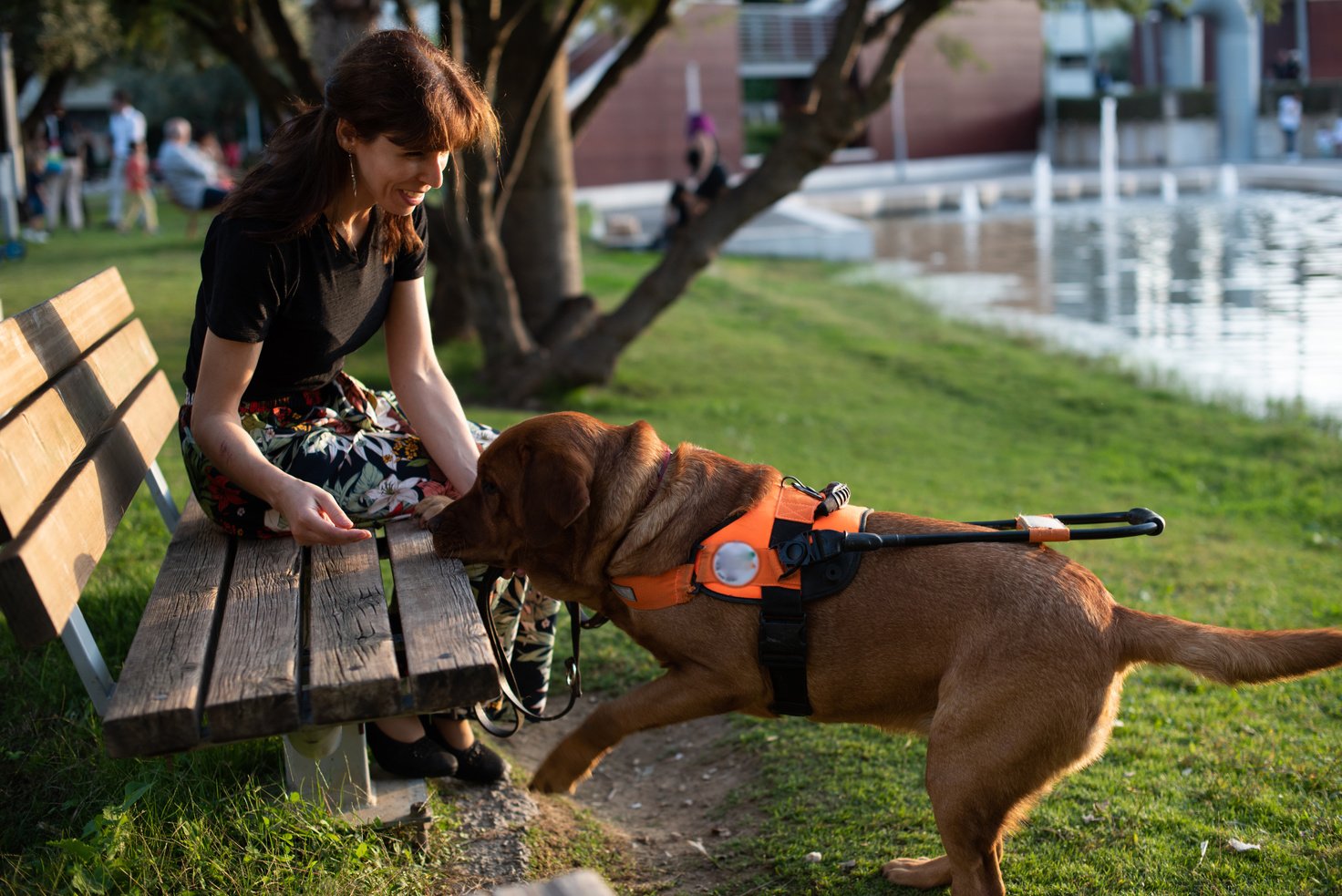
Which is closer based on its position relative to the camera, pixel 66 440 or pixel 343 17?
pixel 66 440

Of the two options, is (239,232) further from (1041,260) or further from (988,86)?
(988,86)

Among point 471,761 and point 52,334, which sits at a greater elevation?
point 52,334

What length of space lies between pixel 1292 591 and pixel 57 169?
25.8 meters

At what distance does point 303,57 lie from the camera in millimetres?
9555

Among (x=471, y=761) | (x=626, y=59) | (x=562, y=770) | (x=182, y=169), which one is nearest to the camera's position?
(x=562, y=770)

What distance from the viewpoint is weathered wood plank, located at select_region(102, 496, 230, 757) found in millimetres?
2357

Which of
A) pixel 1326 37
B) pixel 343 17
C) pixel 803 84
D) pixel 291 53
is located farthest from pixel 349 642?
pixel 1326 37

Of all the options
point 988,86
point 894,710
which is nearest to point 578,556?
point 894,710

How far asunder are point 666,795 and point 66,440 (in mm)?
2394

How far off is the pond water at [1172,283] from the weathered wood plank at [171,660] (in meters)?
9.76

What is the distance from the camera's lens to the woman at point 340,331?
3260 millimetres

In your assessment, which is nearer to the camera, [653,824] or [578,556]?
[578,556]

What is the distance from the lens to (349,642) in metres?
2.73

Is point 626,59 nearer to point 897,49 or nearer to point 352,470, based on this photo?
point 897,49
